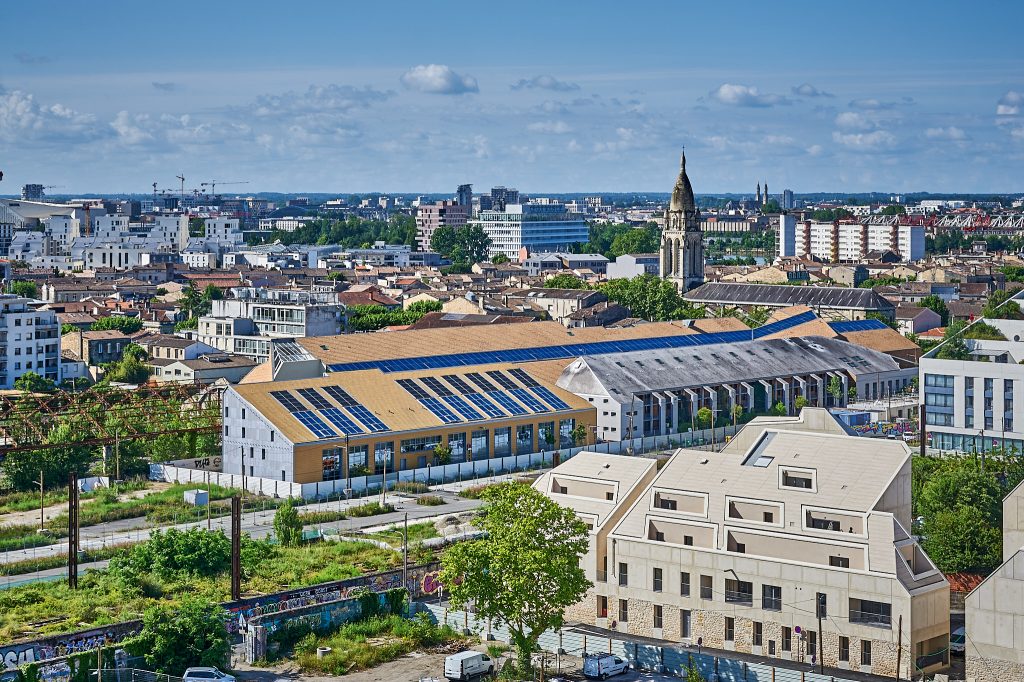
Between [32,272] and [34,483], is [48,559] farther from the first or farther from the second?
[32,272]

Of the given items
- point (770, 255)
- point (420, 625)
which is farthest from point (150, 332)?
point (770, 255)

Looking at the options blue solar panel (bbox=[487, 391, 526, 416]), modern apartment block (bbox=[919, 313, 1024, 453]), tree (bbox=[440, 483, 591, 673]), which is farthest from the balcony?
blue solar panel (bbox=[487, 391, 526, 416])

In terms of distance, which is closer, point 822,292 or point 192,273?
point 822,292

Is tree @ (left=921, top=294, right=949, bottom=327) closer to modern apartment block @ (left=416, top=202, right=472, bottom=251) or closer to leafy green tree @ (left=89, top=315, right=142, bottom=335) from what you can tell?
leafy green tree @ (left=89, top=315, right=142, bottom=335)

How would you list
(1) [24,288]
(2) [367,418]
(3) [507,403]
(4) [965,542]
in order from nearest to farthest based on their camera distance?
(4) [965,542]
(2) [367,418]
(3) [507,403]
(1) [24,288]

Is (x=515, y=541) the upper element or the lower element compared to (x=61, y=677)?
upper

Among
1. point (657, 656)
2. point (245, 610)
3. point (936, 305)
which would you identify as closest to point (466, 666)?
point (657, 656)

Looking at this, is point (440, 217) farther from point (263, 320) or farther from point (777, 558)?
point (777, 558)

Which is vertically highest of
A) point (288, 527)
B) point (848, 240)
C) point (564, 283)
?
point (848, 240)
